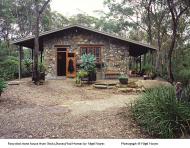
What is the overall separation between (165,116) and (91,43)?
1032cm

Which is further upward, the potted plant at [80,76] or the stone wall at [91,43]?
the stone wall at [91,43]

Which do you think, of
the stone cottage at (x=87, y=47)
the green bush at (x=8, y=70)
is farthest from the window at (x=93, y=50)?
the green bush at (x=8, y=70)

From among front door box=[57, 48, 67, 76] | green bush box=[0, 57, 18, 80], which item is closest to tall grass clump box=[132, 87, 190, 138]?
green bush box=[0, 57, 18, 80]

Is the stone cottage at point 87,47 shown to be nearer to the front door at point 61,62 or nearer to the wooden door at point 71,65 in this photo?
the wooden door at point 71,65

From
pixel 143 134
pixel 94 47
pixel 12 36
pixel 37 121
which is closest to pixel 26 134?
pixel 37 121

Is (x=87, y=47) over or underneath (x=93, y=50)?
over

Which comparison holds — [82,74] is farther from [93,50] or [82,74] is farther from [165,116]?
[165,116]

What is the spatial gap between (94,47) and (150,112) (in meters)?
10.0

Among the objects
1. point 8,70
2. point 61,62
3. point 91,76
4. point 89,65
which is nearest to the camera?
point 91,76

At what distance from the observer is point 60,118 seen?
6527 millimetres

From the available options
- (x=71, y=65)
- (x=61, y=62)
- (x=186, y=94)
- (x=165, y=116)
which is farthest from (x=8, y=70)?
(x=165, y=116)

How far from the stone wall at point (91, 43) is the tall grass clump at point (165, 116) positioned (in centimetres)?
916

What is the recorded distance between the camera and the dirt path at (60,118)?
5.46 m
